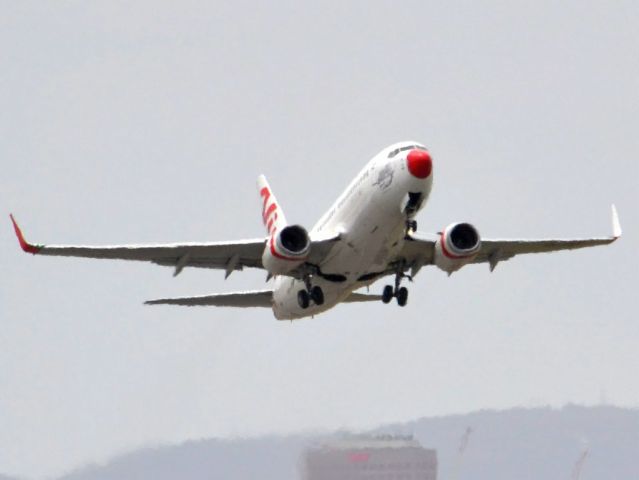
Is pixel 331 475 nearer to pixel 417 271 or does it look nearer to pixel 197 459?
pixel 197 459

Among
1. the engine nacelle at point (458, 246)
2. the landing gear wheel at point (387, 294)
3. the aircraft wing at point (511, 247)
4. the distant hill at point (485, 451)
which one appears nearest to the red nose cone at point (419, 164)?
the engine nacelle at point (458, 246)

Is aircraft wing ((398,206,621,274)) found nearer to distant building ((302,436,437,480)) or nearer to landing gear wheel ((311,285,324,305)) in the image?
landing gear wheel ((311,285,324,305))

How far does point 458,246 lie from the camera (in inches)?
2126

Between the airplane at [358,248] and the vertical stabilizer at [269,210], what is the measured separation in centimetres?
482

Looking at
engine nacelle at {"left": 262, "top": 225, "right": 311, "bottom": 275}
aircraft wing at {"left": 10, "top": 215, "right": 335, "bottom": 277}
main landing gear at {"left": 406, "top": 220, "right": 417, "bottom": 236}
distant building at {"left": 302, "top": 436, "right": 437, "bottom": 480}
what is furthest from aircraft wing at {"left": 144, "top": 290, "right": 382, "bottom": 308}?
distant building at {"left": 302, "top": 436, "right": 437, "bottom": 480}

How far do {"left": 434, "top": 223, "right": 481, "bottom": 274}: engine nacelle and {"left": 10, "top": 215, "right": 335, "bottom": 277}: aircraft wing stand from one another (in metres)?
3.75

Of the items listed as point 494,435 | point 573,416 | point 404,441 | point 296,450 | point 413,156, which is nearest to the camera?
point 413,156

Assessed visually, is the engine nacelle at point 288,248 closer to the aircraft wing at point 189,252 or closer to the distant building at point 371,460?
the aircraft wing at point 189,252

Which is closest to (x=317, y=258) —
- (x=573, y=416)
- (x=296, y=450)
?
(x=296, y=450)

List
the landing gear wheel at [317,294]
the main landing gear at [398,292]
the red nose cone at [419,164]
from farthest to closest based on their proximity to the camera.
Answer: the main landing gear at [398,292] → the landing gear wheel at [317,294] → the red nose cone at [419,164]

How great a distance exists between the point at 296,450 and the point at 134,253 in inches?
814

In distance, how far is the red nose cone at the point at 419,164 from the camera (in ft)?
165

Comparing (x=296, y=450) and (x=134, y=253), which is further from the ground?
(x=134, y=253)

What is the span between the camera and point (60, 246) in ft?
174
